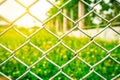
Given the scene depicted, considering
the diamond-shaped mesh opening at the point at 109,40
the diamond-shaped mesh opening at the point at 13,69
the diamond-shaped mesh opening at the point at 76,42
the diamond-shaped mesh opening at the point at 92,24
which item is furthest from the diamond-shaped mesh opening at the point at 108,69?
the diamond-shaped mesh opening at the point at 92,24

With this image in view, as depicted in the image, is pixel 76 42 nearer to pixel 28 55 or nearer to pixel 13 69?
pixel 28 55

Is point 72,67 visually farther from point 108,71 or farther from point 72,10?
point 72,10

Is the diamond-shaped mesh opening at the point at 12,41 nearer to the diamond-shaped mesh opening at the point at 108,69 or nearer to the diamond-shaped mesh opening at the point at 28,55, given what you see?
the diamond-shaped mesh opening at the point at 28,55

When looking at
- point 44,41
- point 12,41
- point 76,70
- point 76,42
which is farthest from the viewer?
point 12,41

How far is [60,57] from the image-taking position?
4105 mm

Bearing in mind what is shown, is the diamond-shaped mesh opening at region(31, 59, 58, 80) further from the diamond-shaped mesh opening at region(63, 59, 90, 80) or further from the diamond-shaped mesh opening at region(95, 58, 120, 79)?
the diamond-shaped mesh opening at region(95, 58, 120, 79)

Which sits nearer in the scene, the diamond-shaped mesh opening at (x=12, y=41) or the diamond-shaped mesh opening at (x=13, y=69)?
the diamond-shaped mesh opening at (x=13, y=69)

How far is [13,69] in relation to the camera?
3.32m

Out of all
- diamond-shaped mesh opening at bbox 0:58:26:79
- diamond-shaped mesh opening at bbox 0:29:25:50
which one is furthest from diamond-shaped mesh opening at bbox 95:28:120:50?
diamond-shaped mesh opening at bbox 0:58:26:79

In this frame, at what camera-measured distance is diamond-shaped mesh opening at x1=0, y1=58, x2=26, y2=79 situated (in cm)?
305

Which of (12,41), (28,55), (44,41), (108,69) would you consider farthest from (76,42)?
(108,69)

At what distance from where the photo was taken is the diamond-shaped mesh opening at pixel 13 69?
9.99 ft

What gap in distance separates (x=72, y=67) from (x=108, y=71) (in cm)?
48

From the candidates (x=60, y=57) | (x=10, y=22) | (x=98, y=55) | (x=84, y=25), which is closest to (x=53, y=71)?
(x=60, y=57)
